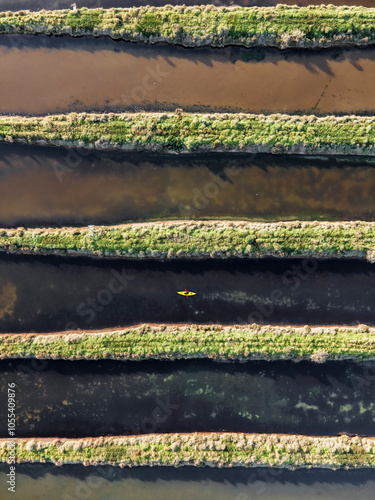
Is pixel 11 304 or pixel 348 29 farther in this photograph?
pixel 11 304

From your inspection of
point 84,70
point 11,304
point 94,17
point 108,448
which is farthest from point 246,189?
point 108,448

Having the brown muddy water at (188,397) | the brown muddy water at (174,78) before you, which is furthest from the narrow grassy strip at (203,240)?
the brown muddy water at (174,78)

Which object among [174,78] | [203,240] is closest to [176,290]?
[203,240]

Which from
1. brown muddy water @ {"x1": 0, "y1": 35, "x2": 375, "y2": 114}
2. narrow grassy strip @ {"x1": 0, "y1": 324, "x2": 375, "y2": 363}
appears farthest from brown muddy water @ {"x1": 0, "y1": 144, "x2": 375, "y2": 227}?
narrow grassy strip @ {"x1": 0, "y1": 324, "x2": 375, "y2": 363}

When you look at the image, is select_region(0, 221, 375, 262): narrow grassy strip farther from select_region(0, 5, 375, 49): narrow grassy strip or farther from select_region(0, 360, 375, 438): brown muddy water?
select_region(0, 5, 375, 49): narrow grassy strip

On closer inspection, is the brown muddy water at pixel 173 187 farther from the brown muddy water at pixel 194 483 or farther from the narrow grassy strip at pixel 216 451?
the brown muddy water at pixel 194 483

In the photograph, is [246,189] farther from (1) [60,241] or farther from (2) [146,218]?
(1) [60,241]
